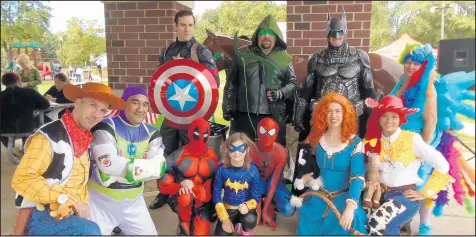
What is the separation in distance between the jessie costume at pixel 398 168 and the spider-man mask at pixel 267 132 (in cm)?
70

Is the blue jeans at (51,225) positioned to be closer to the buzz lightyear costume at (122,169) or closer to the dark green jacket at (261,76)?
the buzz lightyear costume at (122,169)

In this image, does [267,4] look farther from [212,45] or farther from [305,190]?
[305,190]

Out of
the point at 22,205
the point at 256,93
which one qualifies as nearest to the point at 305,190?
the point at 256,93

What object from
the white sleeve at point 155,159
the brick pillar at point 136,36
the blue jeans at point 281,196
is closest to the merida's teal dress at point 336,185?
the blue jeans at point 281,196

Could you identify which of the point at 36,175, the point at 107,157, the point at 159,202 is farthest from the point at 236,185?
the point at 36,175

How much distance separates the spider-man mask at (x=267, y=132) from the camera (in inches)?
109

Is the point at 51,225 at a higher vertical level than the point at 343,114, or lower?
lower

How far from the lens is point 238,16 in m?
3.54

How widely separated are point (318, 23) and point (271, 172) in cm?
173

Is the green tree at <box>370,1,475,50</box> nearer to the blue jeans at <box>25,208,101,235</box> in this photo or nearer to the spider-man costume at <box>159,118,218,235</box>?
the spider-man costume at <box>159,118,218,235</box>

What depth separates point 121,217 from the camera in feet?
8.07

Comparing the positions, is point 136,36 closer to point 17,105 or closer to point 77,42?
point 77,42

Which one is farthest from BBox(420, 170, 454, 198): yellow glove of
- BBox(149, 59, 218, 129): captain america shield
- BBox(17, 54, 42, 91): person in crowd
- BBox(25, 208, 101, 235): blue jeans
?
BBox(17, 54, 42, 91): person in crowd

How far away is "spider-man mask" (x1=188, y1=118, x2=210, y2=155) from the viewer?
8.51 ft
